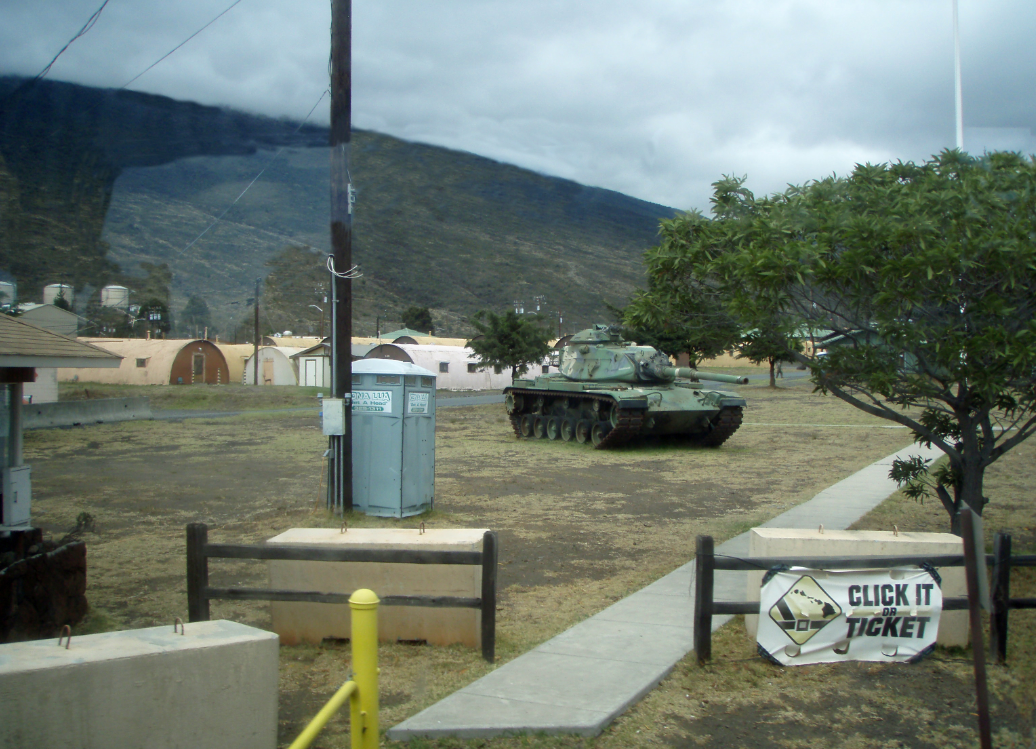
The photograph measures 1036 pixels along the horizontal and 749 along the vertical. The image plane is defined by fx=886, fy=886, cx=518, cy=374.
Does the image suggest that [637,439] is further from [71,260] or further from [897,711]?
[897,711]

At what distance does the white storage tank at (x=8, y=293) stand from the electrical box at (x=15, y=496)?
4.63 metres

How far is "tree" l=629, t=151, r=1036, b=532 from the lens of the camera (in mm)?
6672

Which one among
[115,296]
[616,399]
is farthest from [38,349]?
[616,399]

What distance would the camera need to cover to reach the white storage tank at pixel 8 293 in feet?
42.4

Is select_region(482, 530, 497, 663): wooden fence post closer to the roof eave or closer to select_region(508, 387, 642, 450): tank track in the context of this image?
the roof eave

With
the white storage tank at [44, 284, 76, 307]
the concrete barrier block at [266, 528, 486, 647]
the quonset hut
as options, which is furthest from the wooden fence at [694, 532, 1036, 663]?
the quonset hut

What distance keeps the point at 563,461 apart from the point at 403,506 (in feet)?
25.1

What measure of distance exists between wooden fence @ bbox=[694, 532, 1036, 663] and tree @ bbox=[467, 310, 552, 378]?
3595 cm

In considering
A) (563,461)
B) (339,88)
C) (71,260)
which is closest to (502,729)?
(339,88)

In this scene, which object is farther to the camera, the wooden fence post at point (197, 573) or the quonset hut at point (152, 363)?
the quonset hut at point (152, 363)

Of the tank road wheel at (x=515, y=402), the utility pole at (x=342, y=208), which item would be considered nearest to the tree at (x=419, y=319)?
the tank road wheel at (x=515, y=402)

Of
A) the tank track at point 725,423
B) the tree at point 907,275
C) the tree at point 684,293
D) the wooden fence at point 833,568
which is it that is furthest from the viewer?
the tank track at point 725,423

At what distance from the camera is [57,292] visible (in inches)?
536

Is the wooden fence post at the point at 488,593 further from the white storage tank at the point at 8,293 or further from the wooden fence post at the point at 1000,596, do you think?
the white storage tank at the point at 8,293
